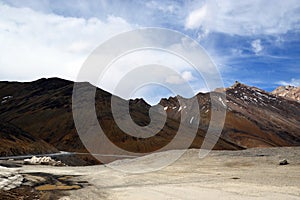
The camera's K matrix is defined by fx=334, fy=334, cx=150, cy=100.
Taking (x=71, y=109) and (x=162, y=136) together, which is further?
(x=71, y=109)

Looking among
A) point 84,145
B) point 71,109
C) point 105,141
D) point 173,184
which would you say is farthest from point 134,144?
point 173,184

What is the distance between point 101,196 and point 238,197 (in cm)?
956

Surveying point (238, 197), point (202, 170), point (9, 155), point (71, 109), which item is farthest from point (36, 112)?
point (238, 197)

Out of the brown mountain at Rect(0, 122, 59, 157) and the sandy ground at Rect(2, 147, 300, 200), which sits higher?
the brown mountain at Rect(0, 122, 59, 157)

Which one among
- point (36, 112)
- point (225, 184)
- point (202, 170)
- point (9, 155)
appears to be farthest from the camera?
point (36, 112)

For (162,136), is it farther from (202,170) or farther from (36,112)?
(202,170)

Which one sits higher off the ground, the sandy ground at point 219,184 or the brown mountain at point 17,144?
the brown mountain at point 17,144

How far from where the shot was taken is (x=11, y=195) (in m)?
24.2

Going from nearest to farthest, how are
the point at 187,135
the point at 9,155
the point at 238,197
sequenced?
the point at 238,197
the point at 9,155
the point at 187,135

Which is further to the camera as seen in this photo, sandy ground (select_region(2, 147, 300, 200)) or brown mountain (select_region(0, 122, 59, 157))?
brown mountain (select_region(0, 122, 59, 157))

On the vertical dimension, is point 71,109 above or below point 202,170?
above

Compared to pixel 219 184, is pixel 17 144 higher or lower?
higher

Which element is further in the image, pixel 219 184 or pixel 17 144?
pixel 17 144

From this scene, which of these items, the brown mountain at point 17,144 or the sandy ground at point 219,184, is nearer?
the sandy ground at point 219,184
